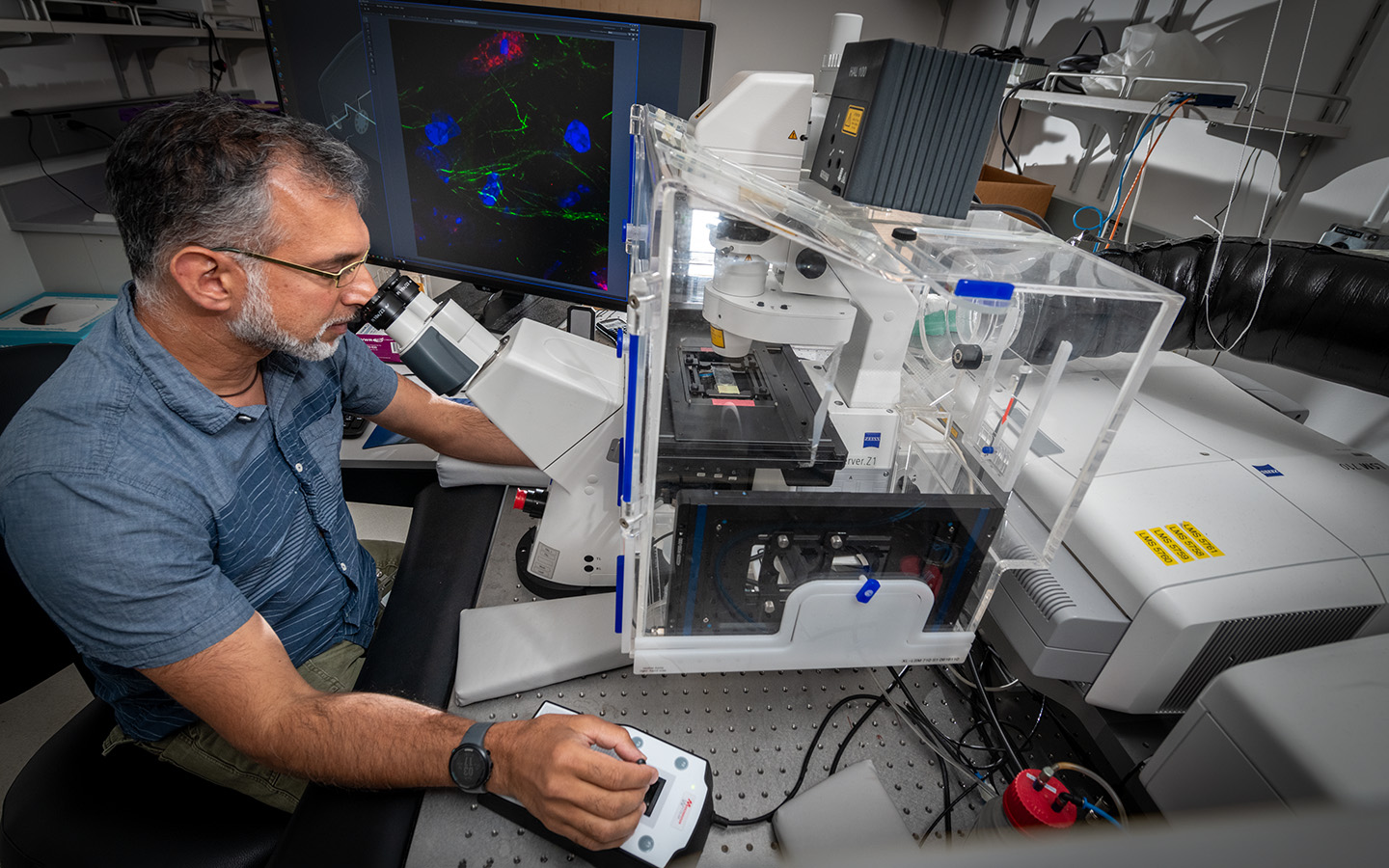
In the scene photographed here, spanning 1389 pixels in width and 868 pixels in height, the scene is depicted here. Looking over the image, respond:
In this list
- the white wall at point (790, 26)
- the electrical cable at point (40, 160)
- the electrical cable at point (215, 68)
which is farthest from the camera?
the white wall at point (790, 26)

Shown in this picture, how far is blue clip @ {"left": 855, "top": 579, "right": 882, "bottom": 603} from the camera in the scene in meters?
0.69

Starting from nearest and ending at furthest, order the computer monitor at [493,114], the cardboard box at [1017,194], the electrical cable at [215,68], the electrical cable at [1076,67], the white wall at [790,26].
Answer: the computer monitor at [493,114], the electrical cable at [1076,67], the cardboard box at [1017,194], the electrical cable at [215,68], the white wall at [790,26]

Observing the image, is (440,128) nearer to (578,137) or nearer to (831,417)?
(578,137)

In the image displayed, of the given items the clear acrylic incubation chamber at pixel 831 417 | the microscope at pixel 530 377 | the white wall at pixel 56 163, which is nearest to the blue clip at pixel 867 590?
the clear acrylic incubation chamber at pixel 831 417

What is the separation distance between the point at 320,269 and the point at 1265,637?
49.2 inches

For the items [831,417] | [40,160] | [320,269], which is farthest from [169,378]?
[40,160]

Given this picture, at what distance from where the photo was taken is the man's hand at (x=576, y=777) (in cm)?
62

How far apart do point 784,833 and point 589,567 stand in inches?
17.6

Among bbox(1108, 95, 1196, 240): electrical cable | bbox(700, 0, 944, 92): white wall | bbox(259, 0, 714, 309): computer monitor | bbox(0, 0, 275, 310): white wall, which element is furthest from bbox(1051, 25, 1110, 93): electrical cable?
bbox(0, 0, 275, 310): white wall

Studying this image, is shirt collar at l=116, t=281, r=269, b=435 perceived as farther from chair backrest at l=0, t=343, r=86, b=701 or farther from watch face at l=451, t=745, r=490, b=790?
watch face at l=451, t=745, r=490, b=790

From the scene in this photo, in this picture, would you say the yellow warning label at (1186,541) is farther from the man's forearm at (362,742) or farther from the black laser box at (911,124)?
the man's forearm at (362,742)

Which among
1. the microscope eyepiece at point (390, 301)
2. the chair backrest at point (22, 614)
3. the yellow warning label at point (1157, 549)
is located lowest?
the chair backrest at point (22, 614)

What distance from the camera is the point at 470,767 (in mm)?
663

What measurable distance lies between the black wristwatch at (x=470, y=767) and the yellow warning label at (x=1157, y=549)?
800 mm
